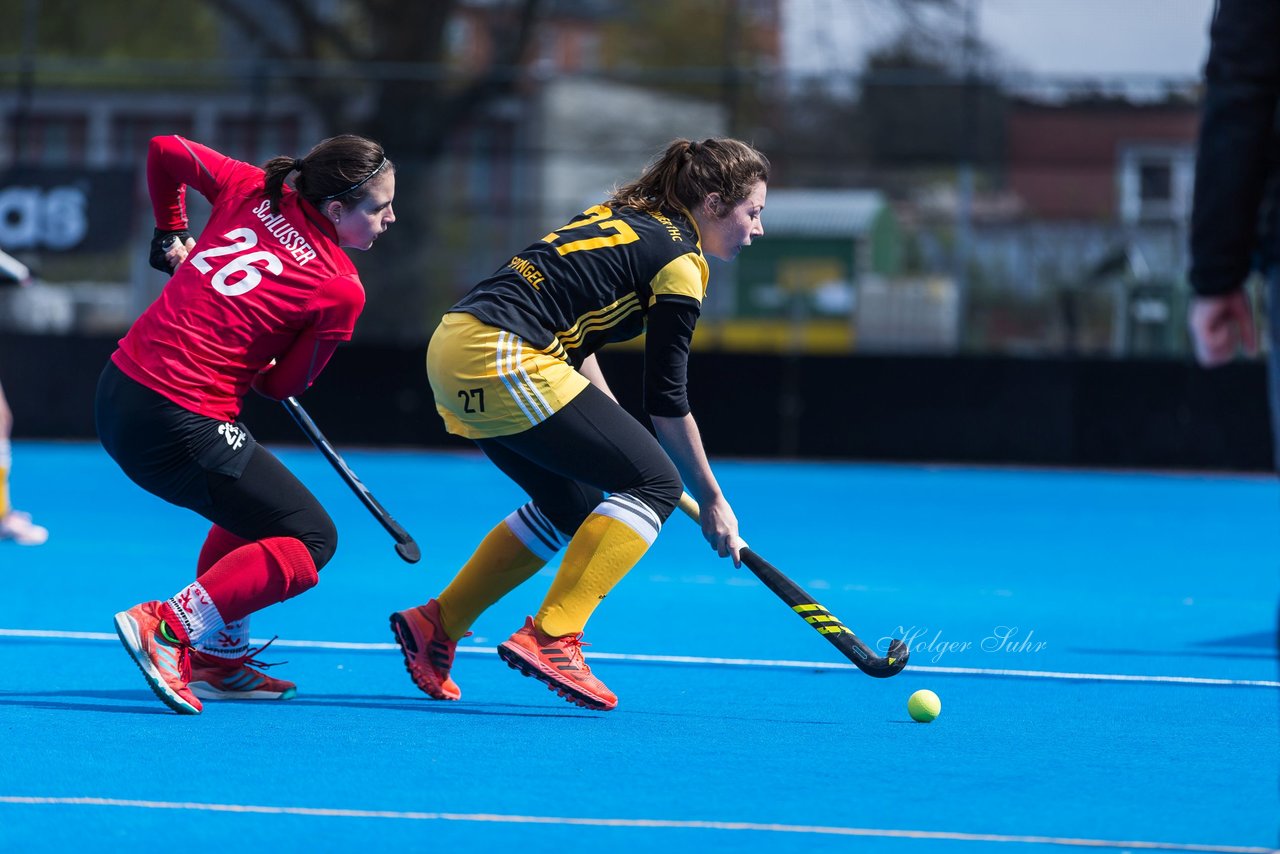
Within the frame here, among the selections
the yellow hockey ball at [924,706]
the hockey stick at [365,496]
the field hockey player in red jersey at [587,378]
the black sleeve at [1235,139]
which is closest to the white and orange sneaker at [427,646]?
the hockey stick at [365,496]

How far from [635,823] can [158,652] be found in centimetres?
156

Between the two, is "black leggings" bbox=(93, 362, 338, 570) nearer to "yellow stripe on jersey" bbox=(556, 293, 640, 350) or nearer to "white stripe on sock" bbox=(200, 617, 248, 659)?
"white stripe on sock" bbox=(200, 617, 248, 659)

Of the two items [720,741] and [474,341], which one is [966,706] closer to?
[720,741]

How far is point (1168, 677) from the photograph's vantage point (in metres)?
5.25

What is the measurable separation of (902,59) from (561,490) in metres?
13.0

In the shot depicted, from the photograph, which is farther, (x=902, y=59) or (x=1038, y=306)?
(x=902, y=59)

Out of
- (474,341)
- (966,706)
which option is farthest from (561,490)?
(966,706)

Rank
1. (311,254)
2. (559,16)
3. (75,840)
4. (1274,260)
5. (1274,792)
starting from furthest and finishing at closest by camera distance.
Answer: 1. (559,16)
2. (311,254)
3. (1274,792)
4. (75,840)
5. (1274,260)

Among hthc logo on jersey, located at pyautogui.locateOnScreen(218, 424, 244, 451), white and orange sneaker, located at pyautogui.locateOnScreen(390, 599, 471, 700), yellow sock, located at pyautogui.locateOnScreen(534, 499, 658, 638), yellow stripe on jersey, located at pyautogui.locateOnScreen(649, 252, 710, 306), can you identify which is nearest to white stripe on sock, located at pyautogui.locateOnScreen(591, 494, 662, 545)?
yellow sock, located at pyautogui.locateOnScreen(534, 499, 658, 638)

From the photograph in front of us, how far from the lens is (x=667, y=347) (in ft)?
14.2

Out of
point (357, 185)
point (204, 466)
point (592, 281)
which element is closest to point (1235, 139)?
point (592, 281)

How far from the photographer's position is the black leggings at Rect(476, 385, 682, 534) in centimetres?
432

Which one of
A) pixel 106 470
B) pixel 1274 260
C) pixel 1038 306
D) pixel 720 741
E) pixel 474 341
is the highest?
pixel 1274 260

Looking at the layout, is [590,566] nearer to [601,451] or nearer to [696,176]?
[601,451]
